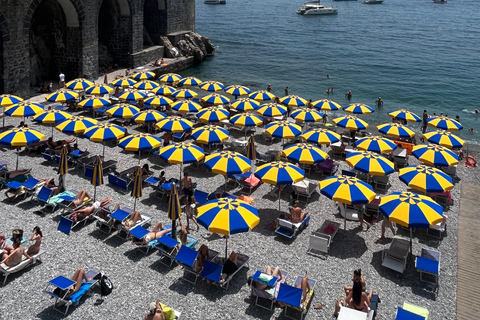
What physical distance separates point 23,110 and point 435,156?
668 inches

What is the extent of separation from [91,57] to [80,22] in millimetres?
2741

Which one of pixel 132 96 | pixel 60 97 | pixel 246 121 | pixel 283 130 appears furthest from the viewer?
pixel 132 96

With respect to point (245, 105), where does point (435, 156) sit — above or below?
below

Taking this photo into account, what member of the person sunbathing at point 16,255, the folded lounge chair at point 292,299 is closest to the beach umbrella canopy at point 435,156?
the folded lounge chair at point 292,299

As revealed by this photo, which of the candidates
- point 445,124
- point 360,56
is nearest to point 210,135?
point 445,124

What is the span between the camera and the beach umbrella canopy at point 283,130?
711 inches

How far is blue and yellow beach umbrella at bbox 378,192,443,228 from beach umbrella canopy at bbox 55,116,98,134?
11635 mm

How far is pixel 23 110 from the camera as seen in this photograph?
59.3 feet

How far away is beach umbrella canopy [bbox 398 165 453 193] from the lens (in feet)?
43.5

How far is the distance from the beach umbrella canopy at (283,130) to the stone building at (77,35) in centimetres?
1610

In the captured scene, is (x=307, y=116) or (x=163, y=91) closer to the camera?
(x=307, y=116)

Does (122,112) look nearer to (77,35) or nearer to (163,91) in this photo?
(163,91)

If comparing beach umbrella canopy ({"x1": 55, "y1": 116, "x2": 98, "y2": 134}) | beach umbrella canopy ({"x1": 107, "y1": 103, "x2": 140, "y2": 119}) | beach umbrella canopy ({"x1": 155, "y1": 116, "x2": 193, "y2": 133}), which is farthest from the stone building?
beach umbrella canopy ({"x1": 155, "y1": 116, "x2": 193, "y2": 133})

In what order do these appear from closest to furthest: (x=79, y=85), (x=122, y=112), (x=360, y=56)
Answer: (x=122, y=112) → (x=79, y=85) → (x=360, y=56)
